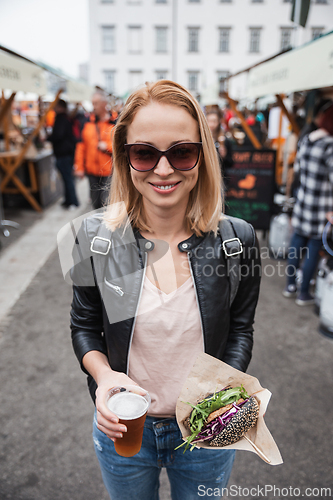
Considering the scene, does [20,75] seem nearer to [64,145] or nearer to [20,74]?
[20,74]

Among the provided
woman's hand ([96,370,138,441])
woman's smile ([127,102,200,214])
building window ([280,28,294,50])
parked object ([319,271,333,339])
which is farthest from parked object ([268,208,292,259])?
building window ([280,28,294,50])

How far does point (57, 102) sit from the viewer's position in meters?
7.50

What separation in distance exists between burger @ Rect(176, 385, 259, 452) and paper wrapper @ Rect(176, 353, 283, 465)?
15 millimetres

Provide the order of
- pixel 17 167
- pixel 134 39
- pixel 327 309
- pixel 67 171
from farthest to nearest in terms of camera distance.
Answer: pixel 134 39, pixel 67 171, pixel 17 167, pixel 327 309

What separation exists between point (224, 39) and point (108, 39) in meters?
11.9

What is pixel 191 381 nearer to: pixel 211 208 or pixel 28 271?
pixel 211 208

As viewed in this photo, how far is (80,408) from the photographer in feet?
8.93

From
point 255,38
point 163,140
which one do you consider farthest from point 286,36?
point 163,140

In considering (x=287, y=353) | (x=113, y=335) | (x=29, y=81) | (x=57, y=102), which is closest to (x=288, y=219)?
(x=287, y=353)

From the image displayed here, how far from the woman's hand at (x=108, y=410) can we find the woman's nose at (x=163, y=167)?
64 cm

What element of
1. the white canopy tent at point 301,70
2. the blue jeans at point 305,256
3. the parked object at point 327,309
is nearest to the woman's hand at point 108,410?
the white canopy tent at point 301,70

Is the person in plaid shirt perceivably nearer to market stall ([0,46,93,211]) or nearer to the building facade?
market stall ([0,46,93,211])

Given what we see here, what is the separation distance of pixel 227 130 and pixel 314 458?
10.2 meters

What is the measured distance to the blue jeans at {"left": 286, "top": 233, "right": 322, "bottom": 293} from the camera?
4.01m
